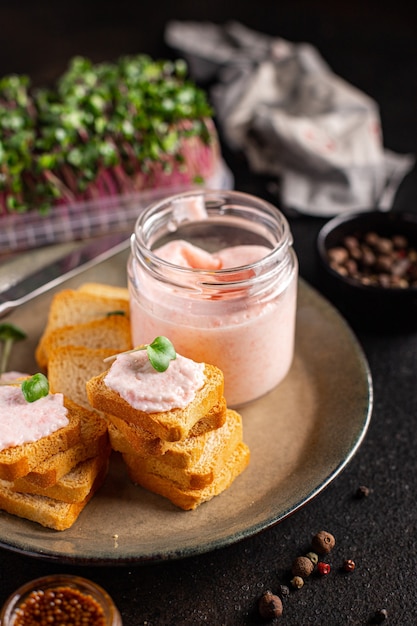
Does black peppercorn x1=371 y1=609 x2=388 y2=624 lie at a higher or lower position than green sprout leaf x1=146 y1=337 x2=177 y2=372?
lower

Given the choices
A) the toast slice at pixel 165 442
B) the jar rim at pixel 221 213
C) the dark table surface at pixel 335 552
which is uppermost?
the jar rim at pixel 221 213

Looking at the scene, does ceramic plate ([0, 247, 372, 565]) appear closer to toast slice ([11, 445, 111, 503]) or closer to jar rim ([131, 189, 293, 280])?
toast slice ([11, 445, 111, 503])

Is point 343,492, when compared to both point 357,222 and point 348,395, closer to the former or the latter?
point 348,395

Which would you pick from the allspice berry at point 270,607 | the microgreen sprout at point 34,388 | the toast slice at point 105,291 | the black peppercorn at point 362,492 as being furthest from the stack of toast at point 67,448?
the black peppercorn at point 362,492

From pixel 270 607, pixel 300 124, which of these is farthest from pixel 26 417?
pixel 300 124

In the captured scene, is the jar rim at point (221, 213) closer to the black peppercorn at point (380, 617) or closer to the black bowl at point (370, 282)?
the black bowl at point (370, 282)

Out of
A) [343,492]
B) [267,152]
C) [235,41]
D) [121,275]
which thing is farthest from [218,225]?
[235,41]

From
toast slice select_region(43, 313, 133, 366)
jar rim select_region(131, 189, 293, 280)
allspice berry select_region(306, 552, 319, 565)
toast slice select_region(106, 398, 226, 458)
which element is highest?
jar rim select_region(131, 189, 293, 280)

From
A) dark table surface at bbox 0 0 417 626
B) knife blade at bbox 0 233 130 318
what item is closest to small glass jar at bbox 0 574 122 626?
dark table surface at bbox 0 0 417 626
